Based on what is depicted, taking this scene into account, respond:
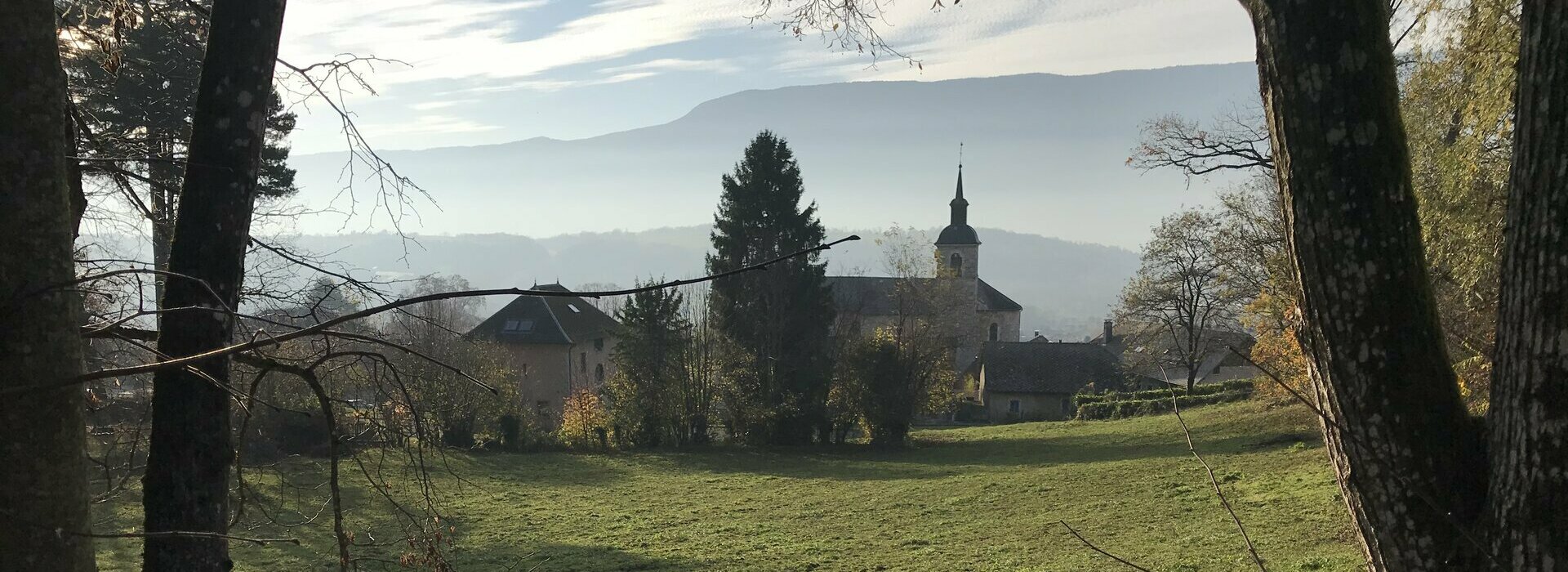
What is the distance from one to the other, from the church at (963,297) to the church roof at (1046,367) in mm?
9553

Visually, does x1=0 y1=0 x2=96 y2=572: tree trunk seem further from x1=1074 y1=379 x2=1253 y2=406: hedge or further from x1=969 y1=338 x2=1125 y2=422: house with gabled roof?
x1=969 y1=338 x2=1125 y2=422: house with gabled roof

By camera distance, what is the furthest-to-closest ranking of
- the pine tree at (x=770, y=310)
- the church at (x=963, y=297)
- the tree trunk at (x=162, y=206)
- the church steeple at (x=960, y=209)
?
the church steeple at (x=960, y=209) < the church at (x=963, y=297) < the pine tree at (x=770, y=310) < the tree trunk at (x=162, y=206)

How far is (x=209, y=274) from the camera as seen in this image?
2768mm

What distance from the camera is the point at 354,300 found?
318 cm

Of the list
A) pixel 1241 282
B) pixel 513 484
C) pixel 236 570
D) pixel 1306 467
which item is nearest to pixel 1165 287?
pixel 1241 282

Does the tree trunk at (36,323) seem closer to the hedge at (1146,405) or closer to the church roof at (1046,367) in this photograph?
the hedge at (1146,405)

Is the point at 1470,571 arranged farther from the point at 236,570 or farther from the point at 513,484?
the point at 513,484

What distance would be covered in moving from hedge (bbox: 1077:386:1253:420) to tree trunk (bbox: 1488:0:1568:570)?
35.7m

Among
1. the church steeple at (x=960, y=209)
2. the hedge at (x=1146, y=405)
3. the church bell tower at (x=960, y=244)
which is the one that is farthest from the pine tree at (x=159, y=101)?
the church steeple at (x=960, y=209)

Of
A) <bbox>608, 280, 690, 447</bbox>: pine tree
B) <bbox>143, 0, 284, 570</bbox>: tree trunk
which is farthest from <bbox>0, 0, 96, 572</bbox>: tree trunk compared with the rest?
<bbox>608, 280, 690, 447</bbox>: pine tree

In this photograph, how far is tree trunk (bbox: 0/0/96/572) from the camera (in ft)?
4.80

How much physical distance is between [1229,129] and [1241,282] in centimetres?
1328

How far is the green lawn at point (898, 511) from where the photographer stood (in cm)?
1207

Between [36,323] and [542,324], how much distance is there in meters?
44.0
